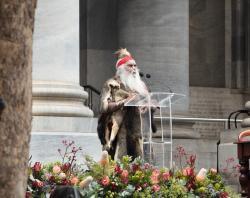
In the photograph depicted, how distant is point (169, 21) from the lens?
22.5m

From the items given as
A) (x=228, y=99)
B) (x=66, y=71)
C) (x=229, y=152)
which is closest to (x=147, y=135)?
(x=66, y=71)

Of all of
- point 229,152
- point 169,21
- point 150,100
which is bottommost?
point 229,152

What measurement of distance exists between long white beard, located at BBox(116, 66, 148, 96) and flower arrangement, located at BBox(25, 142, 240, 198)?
11.1 feet

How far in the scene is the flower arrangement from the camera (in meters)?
11.5

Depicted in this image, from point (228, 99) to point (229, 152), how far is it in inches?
281

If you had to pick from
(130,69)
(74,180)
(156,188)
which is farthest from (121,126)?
(74,180)

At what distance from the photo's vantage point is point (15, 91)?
5.85 metres

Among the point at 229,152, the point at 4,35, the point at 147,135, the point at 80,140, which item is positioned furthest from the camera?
the point at 229,152

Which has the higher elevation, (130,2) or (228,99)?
(130,2)

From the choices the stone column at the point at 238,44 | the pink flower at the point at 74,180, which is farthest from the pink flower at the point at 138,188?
the stone column at the point at 238,44

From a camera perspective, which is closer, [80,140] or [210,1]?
[80,140]

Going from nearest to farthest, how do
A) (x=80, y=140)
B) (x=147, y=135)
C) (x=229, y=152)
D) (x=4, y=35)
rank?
1. (x=4, y=35)
2. (x=80, y=140)
3. (x=147, y=135)
4. (x=229, y=152)

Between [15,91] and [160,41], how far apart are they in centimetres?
1670

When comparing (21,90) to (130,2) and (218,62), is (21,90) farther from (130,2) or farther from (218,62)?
(218,62)
